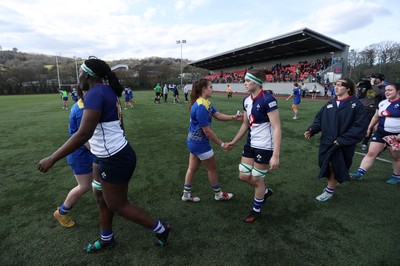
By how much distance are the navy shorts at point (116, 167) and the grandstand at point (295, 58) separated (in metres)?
18.6

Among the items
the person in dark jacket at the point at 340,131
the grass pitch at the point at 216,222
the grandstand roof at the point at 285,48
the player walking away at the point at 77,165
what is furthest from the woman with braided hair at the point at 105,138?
the grandstand roof at the point at 285,48

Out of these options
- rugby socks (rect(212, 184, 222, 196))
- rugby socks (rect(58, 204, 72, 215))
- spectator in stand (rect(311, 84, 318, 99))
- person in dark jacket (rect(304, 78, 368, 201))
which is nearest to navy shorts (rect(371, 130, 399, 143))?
person in dark jacket (rect(304, 78, 368, 201))

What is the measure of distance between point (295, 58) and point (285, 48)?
4269 millimetres

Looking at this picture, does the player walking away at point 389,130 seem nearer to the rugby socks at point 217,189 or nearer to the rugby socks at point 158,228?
the rugby socks at point 217,189

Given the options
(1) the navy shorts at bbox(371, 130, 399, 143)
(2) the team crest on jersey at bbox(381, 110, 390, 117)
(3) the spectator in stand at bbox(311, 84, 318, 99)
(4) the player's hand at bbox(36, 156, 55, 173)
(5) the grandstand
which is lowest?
(1) the navy shorts at bbox(371, 130, 399, 143)

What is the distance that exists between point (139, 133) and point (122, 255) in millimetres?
6644

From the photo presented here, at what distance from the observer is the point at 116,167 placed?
7.04 ft

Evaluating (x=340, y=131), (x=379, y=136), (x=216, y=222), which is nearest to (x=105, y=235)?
(x=216, y=222)

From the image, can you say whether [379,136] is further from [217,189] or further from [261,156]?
[217,189]

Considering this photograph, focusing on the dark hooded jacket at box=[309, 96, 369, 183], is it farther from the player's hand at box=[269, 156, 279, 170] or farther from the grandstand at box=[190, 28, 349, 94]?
the grandstand at box=[190, 28, 349, 94]

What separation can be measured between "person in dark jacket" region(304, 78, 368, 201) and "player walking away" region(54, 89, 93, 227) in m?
3.16

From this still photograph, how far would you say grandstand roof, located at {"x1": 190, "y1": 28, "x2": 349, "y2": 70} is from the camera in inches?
1025

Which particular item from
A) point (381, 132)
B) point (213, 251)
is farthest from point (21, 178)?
point (381, 132)

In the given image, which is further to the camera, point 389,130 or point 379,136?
point 379,136
